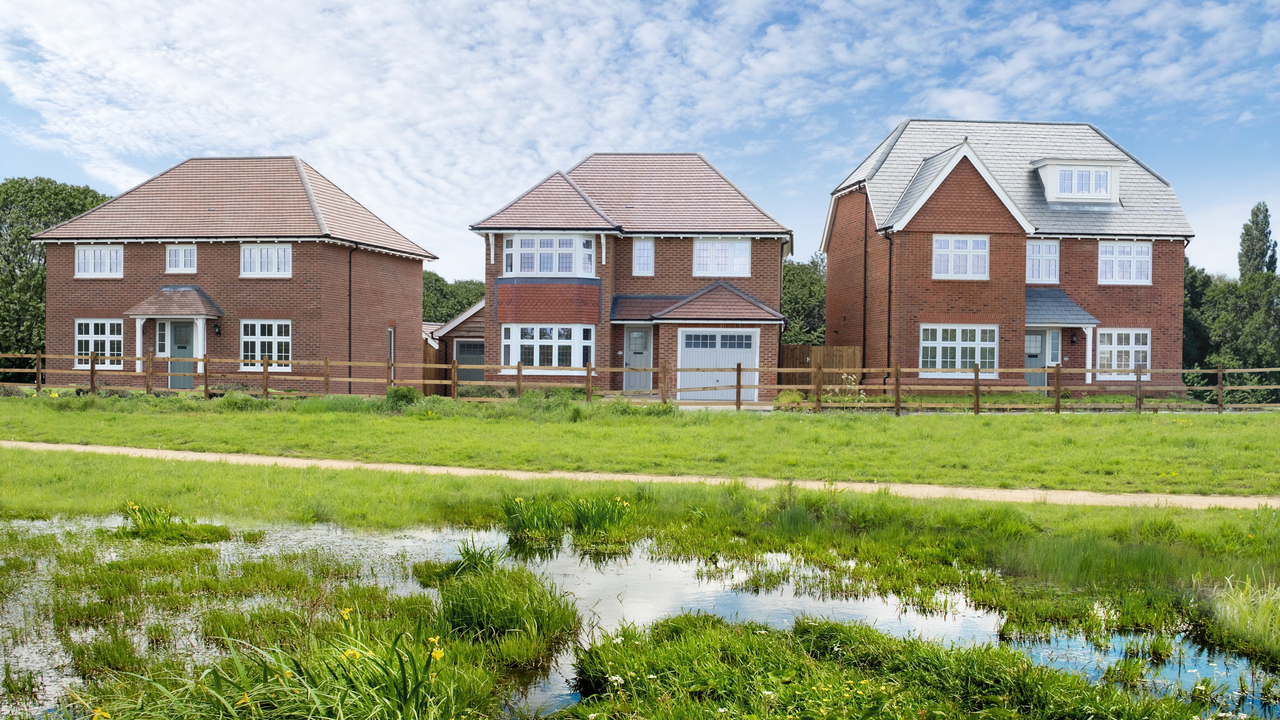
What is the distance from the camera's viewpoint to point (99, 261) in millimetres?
34188

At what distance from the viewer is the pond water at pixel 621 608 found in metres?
5.80

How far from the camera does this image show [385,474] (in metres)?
13.1

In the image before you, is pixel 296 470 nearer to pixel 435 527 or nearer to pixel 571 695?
pixel 435 527

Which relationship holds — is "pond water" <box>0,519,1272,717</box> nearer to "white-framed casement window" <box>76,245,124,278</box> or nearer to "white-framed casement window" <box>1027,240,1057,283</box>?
"white-framed casement window" <box>76,245,124,278</box>

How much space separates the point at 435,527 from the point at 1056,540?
269 inches

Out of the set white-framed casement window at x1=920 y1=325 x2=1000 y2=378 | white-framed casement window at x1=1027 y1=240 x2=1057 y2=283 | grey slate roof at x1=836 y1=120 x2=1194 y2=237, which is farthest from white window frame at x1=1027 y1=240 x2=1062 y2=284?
white-framed casement window at x1=920 y1=325 x2=1000 y2=378

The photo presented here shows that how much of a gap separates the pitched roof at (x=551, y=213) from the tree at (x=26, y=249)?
95.0 ft

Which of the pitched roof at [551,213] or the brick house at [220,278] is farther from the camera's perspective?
the brick house at [220,278]

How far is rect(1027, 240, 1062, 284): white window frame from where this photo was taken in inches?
1314

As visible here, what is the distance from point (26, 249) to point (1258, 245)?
74281 mm

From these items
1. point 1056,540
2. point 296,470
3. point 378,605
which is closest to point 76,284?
point 296,470


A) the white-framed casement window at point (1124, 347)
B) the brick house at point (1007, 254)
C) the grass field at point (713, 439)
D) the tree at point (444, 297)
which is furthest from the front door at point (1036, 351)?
the tree at point (444, 297)

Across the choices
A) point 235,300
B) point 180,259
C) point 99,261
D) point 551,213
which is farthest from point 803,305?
point 99,261

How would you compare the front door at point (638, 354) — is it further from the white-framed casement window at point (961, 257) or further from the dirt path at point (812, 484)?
the dirt path at point (812, 484)
